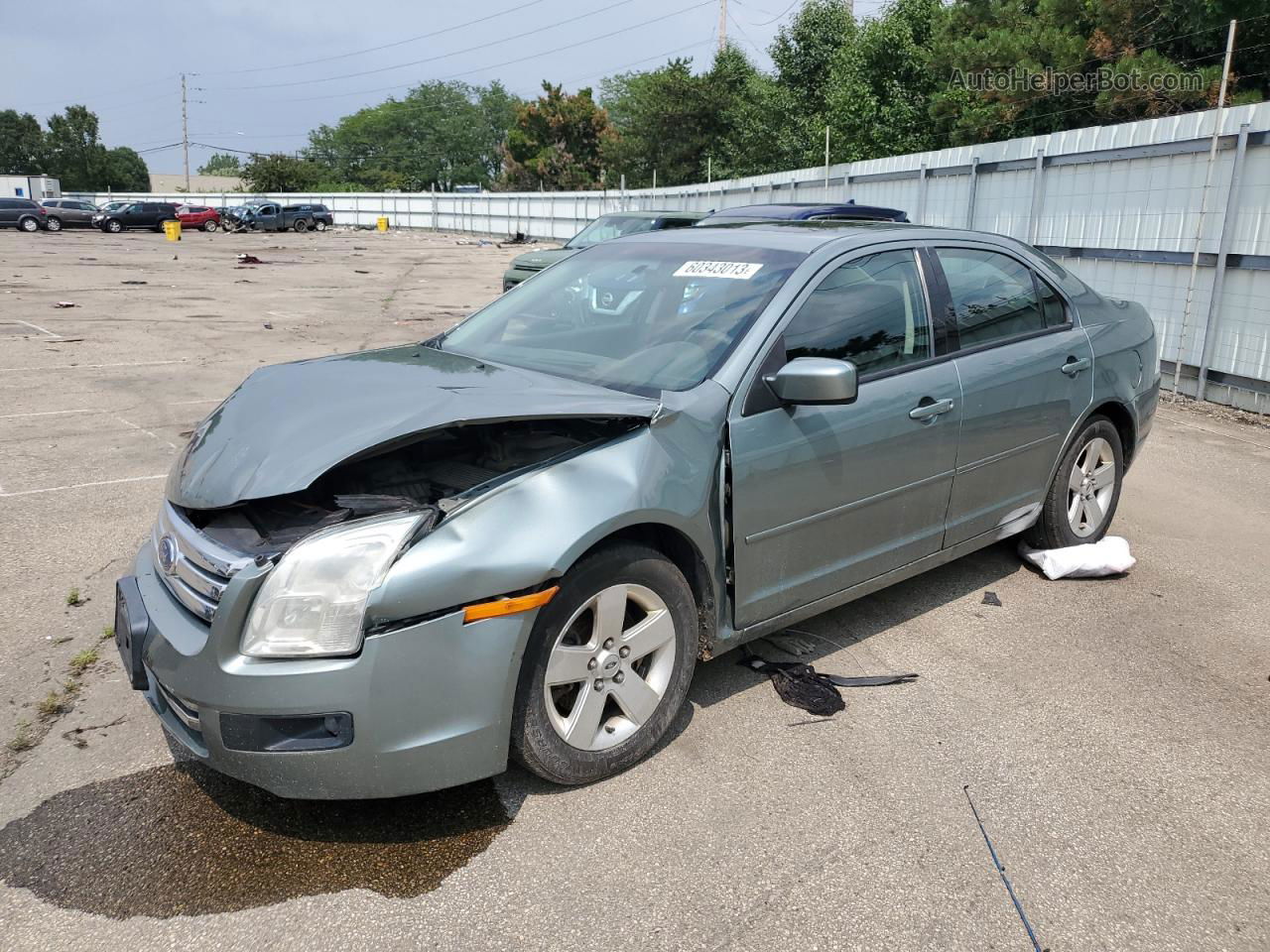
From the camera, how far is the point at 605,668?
303cm

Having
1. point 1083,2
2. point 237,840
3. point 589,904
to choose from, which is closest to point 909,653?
point 589,904

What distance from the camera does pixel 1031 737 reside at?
3457mm

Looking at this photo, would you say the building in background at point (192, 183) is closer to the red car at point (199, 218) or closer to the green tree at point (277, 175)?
the green tree at point (277, 175)

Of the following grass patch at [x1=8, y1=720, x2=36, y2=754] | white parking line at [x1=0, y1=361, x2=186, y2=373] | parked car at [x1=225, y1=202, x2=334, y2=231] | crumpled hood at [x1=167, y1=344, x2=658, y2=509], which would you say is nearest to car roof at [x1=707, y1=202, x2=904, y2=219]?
crumpled hood at [x1=167, y1=344, x2=658, y2=509]

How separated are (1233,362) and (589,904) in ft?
29.1

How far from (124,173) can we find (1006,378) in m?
128

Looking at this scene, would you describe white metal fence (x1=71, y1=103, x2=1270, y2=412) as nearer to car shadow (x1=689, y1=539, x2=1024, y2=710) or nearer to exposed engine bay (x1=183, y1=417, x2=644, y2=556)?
car shadow (x1=689, y1=539, x2=1024, y2=710)

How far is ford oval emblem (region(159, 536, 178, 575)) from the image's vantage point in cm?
294

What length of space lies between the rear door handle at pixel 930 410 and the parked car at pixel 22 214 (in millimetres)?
50527

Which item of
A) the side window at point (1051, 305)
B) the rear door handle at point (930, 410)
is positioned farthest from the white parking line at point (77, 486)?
the side window at point (1051, 305)

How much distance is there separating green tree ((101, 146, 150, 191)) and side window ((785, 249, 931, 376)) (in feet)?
377

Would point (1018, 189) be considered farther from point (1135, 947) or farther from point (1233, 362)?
point (1135, 947)

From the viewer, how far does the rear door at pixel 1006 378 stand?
4.23m

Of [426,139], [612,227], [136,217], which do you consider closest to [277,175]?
[136,217]
